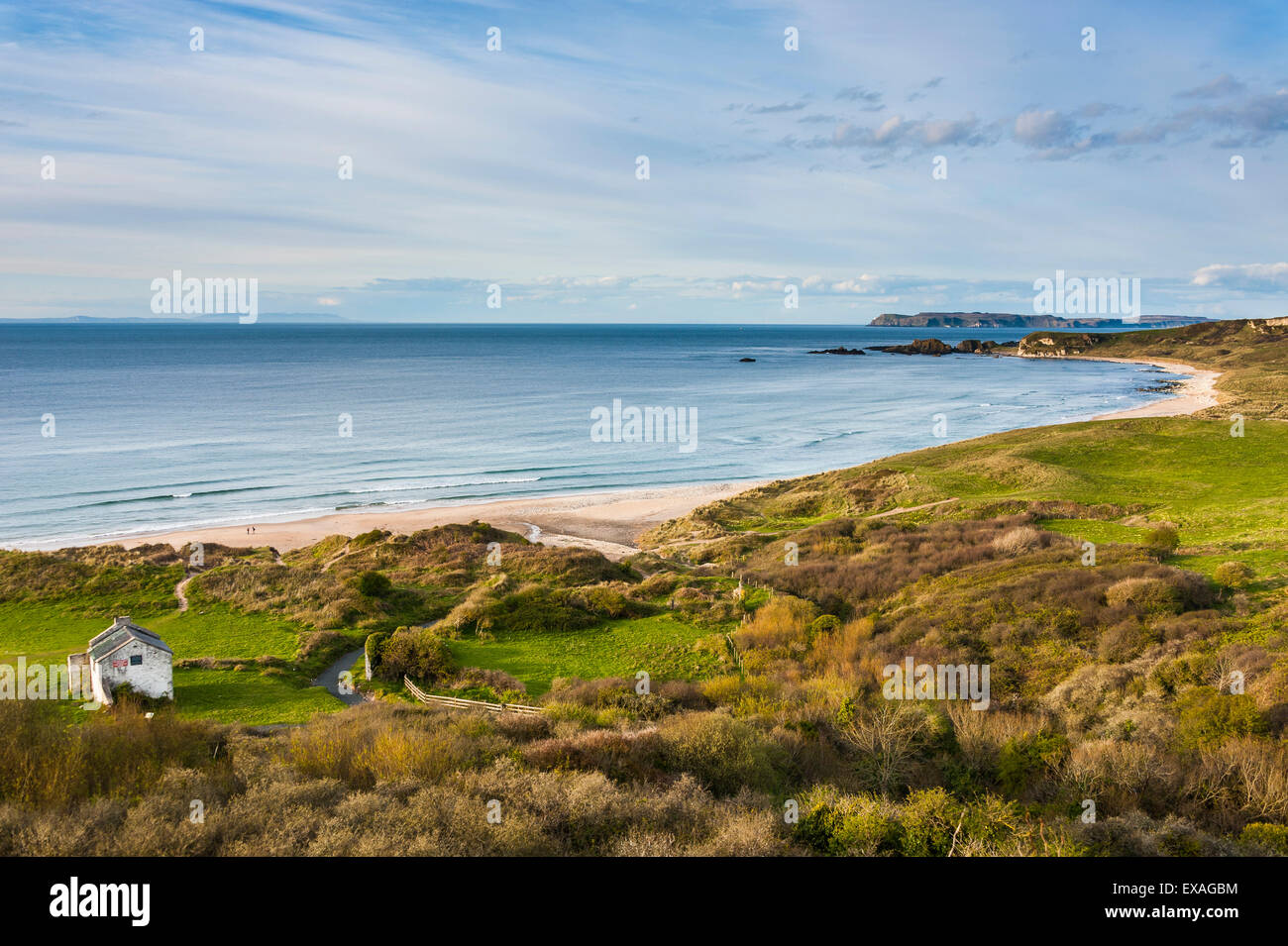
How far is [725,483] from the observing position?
62625 mm

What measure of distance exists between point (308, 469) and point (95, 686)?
165ft

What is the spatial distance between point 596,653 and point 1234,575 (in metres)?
17.7

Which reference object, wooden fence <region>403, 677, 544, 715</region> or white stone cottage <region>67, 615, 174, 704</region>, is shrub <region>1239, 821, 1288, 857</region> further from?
white stone cottage <region>67, 615, 174, 704</region>

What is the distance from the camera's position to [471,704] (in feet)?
59.2

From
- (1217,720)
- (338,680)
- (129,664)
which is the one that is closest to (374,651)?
(338,680)

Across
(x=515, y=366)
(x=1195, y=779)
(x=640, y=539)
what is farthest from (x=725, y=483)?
(x=515, y=366)

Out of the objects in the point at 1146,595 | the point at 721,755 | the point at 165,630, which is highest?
the point at 1146,595

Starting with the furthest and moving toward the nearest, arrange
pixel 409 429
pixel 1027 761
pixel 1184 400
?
pixel 1184 400
pixel 409 429
pixel 1027 761

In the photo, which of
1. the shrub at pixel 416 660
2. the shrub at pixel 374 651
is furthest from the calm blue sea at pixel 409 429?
the shrub at pixel 416 660

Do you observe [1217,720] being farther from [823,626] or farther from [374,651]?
[374,651]

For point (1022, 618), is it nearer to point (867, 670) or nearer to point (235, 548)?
point (867, 670)

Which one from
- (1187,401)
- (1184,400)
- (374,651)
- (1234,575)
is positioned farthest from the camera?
(1184,400)

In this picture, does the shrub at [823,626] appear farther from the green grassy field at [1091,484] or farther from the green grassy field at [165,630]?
the green grassy field at [165,630]

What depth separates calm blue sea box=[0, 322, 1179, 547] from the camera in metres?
56.4
